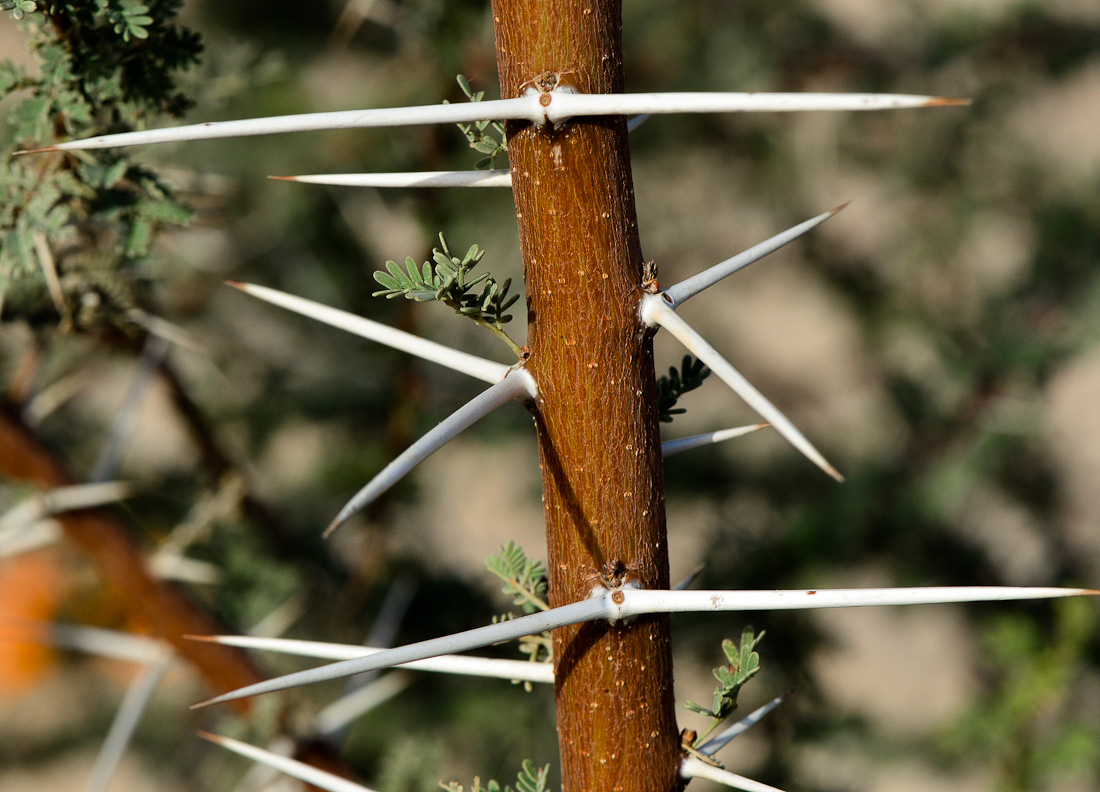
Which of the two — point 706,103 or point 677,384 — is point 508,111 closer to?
point 706,103

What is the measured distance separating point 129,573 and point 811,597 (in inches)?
28.3

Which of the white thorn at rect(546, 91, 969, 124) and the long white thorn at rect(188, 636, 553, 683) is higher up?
the white thorn at rect(546, 91, 969, 124)

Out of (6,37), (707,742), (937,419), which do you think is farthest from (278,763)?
(6,37)

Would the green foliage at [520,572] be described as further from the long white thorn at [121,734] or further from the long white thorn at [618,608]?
the long white thorn at [121,734]

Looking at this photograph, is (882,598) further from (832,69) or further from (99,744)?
(99,744)

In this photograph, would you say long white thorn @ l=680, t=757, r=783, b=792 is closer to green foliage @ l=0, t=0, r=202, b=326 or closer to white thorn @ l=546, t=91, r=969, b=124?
white thorn @ l=546, t=91, r=969, b=124

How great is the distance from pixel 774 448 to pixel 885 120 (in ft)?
2.60

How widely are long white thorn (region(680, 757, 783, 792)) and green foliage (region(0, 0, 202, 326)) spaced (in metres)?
0.48

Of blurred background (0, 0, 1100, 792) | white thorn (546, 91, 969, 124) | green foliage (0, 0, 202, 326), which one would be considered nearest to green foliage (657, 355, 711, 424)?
white thorn (546, 91, 969, 124)

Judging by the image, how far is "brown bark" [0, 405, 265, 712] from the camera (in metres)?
0.85

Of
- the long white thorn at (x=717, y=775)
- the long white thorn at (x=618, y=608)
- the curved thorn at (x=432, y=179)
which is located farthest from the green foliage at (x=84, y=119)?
the long white thorn at (x=717, y=775)

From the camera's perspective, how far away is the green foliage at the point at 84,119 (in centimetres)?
55

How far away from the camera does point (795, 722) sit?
3.61 feet

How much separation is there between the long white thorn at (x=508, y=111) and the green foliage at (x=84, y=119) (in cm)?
17
